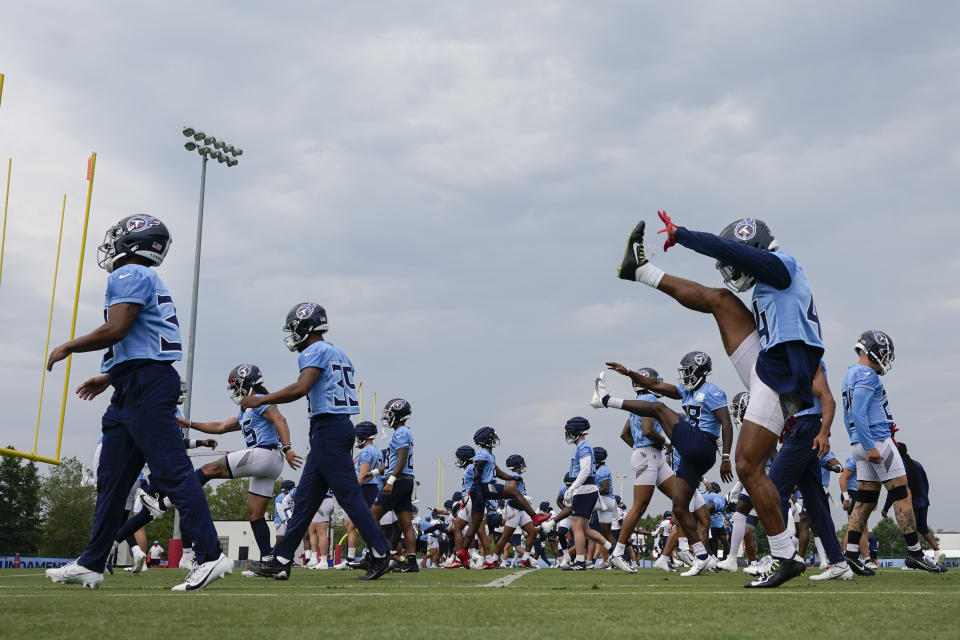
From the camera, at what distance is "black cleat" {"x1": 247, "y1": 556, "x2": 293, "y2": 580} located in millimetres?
8641

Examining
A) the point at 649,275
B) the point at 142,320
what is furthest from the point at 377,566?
the point at 649,275

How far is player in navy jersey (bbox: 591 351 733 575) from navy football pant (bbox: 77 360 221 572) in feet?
15.6

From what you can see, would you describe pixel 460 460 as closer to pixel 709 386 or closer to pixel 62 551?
pixel 709 386

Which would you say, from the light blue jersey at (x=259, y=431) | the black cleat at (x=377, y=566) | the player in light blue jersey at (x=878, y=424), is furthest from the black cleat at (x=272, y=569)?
the player in light blue jersey at (x=878, y=424)

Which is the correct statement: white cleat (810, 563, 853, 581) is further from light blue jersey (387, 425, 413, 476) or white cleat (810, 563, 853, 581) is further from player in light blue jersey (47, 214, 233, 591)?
light blue jersey (387, 425, 413, 476)

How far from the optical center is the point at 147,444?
6.17 metres

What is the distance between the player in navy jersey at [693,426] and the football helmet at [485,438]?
17.0ft

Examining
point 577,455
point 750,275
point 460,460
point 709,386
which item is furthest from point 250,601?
point 460,460

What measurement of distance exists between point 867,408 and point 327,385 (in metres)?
5.58

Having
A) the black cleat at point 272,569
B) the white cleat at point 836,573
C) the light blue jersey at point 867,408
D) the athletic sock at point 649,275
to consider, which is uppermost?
the athletic sock at point 649,275

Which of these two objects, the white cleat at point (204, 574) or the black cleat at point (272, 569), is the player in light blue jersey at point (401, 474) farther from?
the white cleat at point (204, 574)

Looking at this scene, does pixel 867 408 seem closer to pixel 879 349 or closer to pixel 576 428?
pixel 879 349

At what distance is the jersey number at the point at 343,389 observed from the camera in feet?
27.9

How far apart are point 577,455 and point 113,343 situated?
10134 mm
